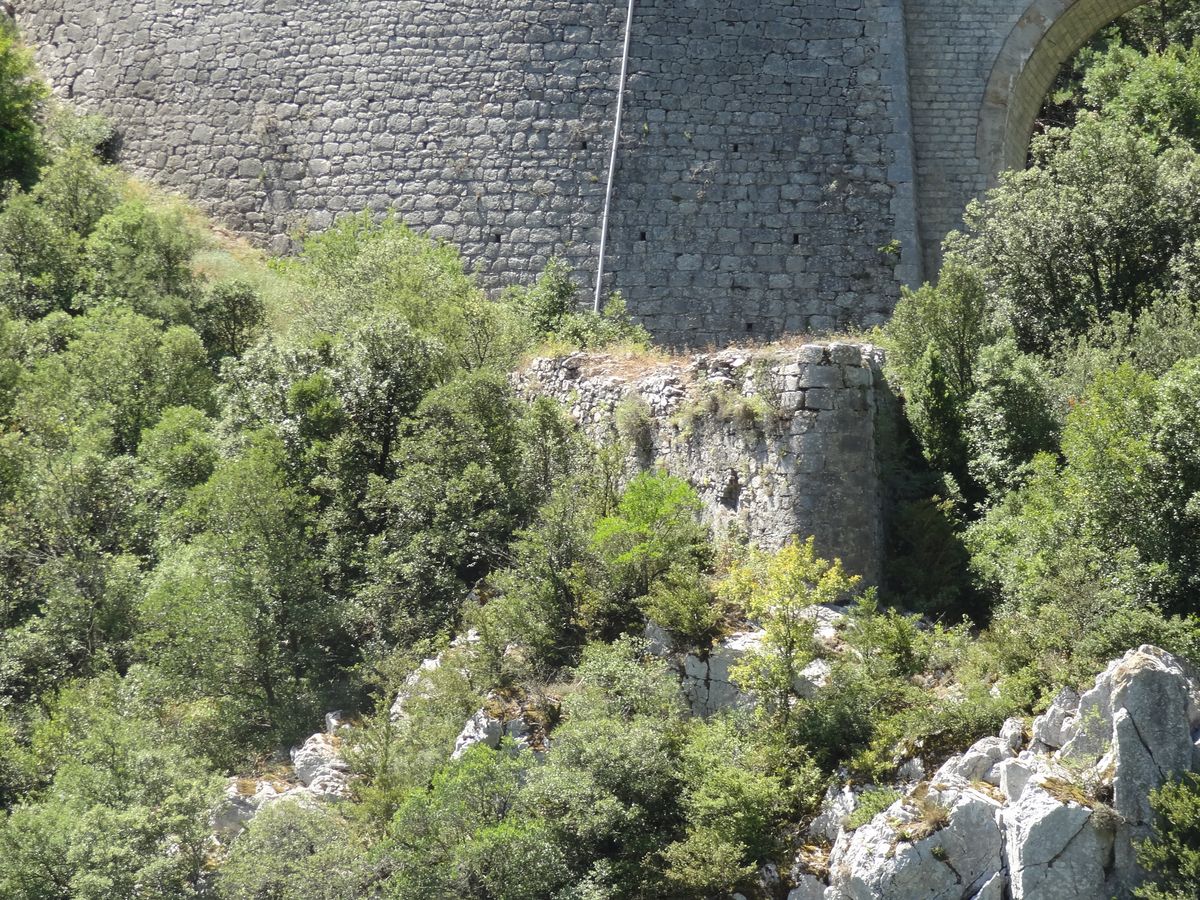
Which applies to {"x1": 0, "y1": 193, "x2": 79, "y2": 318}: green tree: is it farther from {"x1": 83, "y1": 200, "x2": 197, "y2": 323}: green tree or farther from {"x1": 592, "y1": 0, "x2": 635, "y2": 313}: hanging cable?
{"x1": 592, "y1": 0, "x2": 635, "y2": 313}: hanging cable

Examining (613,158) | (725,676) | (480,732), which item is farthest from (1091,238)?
(480,732)

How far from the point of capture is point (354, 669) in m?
12.9

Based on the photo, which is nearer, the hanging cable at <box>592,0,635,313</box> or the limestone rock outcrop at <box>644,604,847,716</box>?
the limestone rock outcrop at <box>644,604,847,716</box>

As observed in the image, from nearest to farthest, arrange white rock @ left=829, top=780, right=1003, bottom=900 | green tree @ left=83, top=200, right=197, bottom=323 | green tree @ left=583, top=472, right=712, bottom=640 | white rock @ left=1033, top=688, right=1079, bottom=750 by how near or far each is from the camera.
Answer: white rock @ left=829, top=780, right=1003, bottom=900 → white rock @ left=1033, top=688, right=1079, bottom=750 → green tree @ left=583, top=472, right=712, bottom=640 → green tree @ left=83, top=200, right=197, bottom=323

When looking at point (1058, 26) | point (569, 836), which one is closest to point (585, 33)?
point (1058, 26)

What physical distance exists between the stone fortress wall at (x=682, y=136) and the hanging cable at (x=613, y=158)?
0.09 meters

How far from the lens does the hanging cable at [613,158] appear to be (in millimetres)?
19244

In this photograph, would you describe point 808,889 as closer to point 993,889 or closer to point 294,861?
point 993,889

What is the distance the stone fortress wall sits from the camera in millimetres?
19141

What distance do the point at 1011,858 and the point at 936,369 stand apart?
5.26 metres

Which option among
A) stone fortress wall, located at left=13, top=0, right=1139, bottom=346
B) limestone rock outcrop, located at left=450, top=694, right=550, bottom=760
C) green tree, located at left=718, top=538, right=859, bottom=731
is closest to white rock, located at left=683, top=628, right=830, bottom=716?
green tree, located at left=718, top=538, right=859, bottom=731

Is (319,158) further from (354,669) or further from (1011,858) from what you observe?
(1011,858)

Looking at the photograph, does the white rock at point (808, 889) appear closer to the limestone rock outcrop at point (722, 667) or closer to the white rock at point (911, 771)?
the white rock at point (911, 771)

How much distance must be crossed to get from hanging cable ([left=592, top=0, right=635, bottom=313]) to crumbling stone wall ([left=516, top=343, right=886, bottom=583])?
564 centimetres
